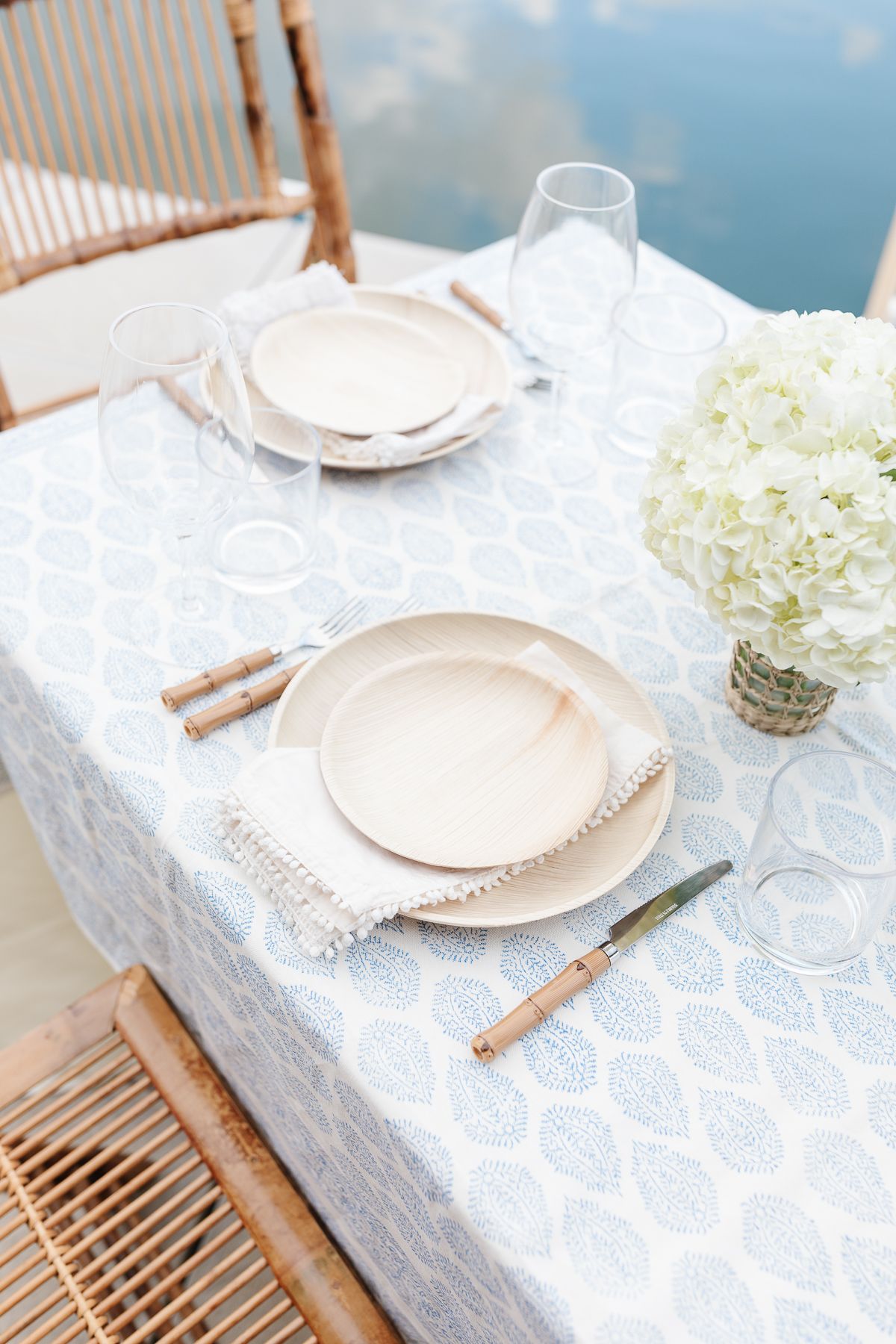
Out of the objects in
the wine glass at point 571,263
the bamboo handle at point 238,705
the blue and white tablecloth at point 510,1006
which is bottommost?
the blue and white tablecloth at point 510,1006

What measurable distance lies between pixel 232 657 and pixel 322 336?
44cm

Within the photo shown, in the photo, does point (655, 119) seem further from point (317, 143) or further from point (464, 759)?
point (464, 759)

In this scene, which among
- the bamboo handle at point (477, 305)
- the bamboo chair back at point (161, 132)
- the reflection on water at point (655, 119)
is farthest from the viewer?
the reflection on water at point (655, 119)

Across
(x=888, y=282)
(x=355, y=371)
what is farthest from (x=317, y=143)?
(x=888, y=282)

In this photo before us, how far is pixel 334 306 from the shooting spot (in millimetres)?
1198

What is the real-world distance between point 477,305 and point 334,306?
0.55ft

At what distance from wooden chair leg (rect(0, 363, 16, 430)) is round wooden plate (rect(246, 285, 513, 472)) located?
471 millimetres

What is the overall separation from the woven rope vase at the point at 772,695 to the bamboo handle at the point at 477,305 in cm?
54

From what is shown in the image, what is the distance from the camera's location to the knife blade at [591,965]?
0.68 meters

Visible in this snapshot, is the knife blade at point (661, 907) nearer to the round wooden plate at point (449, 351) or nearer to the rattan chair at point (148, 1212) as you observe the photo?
the rattan chair at point (148, 1212)

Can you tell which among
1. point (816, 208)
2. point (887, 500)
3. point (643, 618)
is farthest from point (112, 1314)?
point (816, 208)

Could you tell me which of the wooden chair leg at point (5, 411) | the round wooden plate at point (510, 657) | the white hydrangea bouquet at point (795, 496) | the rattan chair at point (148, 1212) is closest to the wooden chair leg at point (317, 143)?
the wooden chair leg at point (5, 411)

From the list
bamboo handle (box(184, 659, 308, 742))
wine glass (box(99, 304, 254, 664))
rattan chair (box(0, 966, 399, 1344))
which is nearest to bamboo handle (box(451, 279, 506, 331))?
wine glass (box(99, 304, 254, 664))

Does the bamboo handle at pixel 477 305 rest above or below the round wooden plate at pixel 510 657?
→ above
